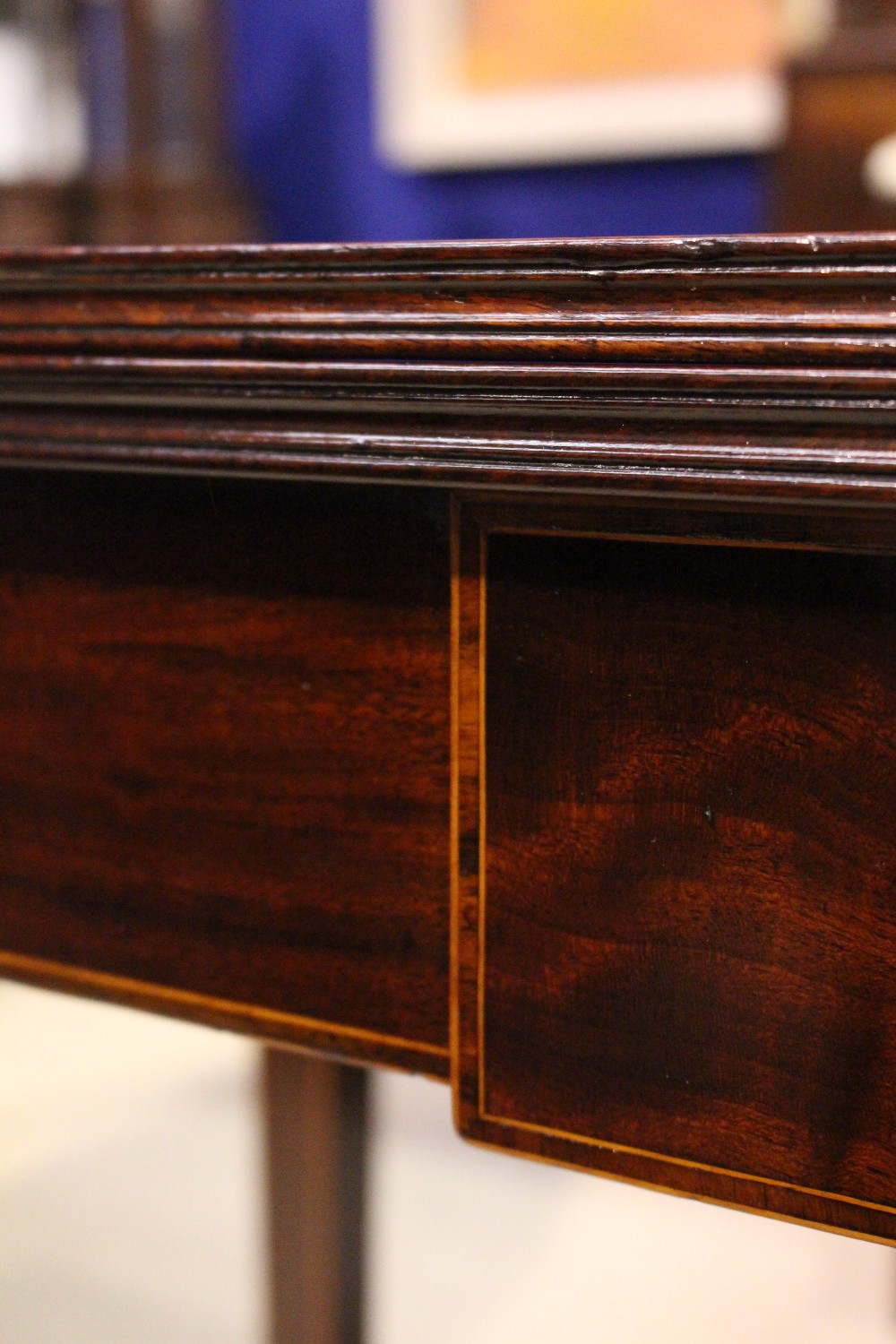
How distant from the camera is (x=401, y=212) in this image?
198 cm

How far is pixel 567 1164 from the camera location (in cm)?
34

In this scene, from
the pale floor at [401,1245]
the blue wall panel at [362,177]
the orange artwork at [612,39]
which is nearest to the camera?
the pale floor at [401,1245]

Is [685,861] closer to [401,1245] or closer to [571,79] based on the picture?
[401,1245]

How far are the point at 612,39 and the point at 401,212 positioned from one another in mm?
418

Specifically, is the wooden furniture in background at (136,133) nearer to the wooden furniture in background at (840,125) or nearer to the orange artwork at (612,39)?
the orange artwork at (612,39)

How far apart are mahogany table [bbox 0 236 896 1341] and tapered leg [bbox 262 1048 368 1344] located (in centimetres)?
25

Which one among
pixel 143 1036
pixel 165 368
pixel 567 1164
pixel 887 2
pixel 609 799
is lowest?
pixel 143 1036

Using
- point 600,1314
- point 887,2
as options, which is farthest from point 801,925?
point 887,2

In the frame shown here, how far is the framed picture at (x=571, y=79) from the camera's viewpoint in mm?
1628

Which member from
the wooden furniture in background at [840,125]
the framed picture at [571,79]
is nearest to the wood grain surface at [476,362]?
the wooden furniture in background at [840,125]

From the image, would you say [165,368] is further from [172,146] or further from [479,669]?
[172,146]

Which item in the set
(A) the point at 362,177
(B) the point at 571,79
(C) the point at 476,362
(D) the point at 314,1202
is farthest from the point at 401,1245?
(A) the point at 362,177

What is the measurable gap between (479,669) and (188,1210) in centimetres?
89

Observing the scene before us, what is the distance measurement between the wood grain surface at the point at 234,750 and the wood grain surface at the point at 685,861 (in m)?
0.03
